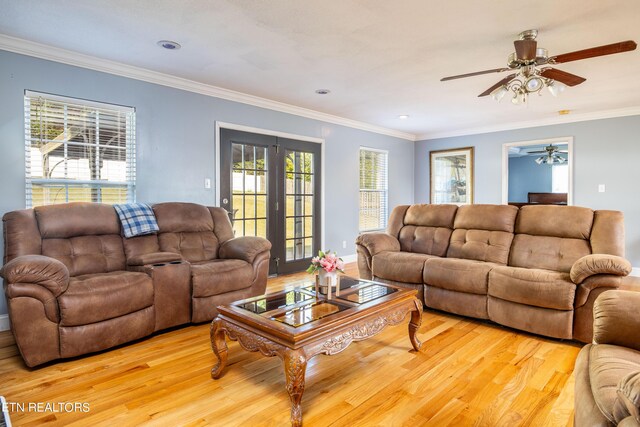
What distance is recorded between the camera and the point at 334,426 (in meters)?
1.82

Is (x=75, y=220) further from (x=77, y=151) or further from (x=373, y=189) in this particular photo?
(x=373, y=189)

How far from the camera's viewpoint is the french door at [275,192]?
4773 mm

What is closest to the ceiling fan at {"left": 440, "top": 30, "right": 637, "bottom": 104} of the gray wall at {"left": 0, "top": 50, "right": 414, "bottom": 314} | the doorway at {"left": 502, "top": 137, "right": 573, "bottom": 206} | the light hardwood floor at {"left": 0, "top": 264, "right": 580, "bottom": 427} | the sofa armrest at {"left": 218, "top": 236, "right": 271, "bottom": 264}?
the light hardwood floor at {"left": 0, "top": 264, "right": 580, "bottom": 427}

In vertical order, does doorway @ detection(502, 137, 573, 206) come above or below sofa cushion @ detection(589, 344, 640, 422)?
above

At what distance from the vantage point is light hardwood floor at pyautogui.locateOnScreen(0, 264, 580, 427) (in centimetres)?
190

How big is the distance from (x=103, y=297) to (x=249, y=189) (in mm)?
2570

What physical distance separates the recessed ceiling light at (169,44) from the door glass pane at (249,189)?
1607 millimetres

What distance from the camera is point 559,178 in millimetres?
9977

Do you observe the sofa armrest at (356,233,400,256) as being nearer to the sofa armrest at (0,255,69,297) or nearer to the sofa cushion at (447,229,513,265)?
the sofa cushion at (447,229,513,265)

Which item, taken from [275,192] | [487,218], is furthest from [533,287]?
[275,192]

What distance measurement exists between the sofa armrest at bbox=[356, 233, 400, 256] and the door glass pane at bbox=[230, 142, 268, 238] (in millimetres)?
1536

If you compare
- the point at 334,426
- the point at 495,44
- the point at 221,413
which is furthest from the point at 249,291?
the point at 495,44

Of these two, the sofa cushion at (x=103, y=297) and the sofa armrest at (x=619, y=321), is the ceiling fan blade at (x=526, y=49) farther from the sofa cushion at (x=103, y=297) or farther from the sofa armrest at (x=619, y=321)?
the sofa cushion at (x=103, y=297)

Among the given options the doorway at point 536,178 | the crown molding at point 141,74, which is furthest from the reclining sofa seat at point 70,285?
the doorway at point 536,178
